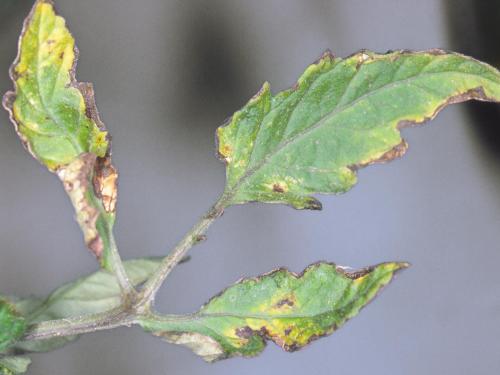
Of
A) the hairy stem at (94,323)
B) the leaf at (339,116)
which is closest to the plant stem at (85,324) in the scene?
the hairy stem at (94,323)

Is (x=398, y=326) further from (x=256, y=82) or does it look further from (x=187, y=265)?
(x=256, y=82)

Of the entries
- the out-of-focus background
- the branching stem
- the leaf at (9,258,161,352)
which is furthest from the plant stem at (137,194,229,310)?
the out-of-focus background

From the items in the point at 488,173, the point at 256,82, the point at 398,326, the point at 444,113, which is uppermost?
the point at 256,82

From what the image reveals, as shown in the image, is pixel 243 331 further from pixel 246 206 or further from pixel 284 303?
pixel 246 206

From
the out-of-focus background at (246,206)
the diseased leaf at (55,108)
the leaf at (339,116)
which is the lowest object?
the out-of-focus background at (246,206)

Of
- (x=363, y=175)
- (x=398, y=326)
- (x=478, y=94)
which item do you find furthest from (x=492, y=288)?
(x=478, y=94)

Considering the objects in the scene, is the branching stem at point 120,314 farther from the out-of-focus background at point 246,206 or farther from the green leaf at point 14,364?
the out-of-focus background at point 246,206

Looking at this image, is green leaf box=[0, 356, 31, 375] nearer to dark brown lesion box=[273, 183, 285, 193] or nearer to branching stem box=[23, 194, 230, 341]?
branching stem box=[23, 194, 230, 341]
